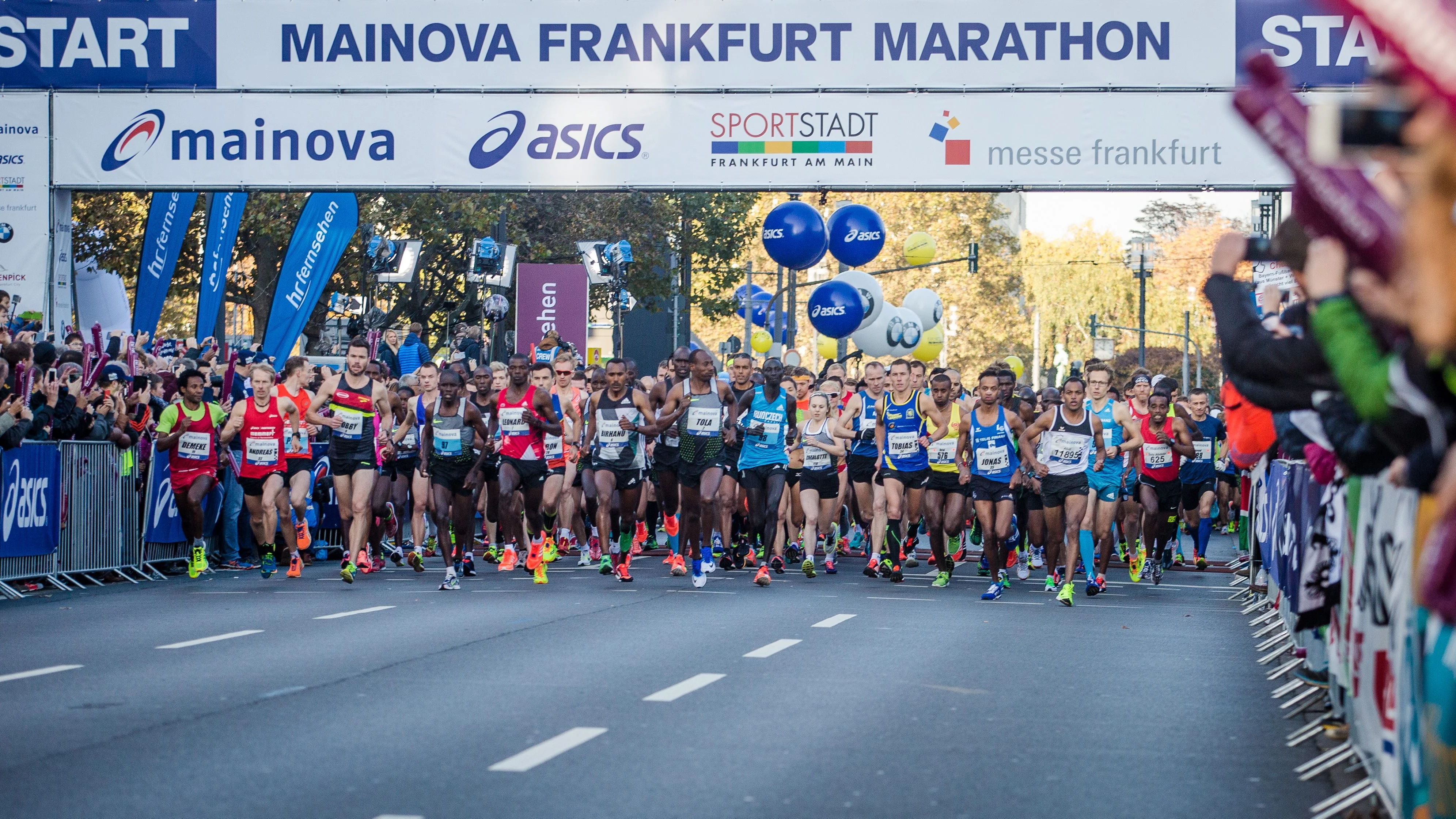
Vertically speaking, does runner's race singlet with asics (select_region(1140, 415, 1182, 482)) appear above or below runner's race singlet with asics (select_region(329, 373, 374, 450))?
below

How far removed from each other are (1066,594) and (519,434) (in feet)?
17.3

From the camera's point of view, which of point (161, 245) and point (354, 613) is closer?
point (354, 613)

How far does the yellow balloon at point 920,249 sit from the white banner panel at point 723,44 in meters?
15.7

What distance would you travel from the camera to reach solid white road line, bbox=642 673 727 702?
28.7ft

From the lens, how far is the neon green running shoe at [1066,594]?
50.1 feet

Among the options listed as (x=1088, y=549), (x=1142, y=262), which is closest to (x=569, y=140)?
(x=1088, y=549)

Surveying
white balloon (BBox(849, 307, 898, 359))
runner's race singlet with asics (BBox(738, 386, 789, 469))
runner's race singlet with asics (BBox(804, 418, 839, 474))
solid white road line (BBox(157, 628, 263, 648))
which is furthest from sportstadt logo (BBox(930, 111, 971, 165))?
white balloon (BBox(849, 307, 898, 359))

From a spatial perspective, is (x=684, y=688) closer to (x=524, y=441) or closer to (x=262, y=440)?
(x=524, y=441)

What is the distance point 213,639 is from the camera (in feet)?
37.5

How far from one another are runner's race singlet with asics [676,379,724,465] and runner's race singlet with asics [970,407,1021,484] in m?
2.34

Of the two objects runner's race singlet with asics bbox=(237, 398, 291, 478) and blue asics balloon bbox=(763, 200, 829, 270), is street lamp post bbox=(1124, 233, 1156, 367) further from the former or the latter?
runner's race singlet with asics bbox=(237, 398, 291, 478)

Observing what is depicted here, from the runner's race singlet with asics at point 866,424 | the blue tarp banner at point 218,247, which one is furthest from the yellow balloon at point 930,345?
the runner's race singlet with asics at point 866,424

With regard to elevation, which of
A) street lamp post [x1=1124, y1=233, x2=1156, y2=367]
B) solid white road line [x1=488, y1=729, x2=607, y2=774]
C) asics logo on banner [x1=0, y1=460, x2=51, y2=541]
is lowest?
solid white road line [x1=488, y1=729, x2=607, y2=774]

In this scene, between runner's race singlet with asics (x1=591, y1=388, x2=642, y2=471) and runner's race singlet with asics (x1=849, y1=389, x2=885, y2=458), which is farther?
runner's race singlet with asics (x1=849, y1=389, x2=885, y2=458)
